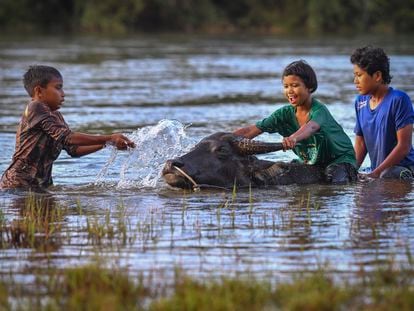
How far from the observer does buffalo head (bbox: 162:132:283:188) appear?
34.3 ft

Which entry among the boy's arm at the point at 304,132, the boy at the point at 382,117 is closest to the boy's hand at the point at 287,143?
the boy's arm at the point at 304,132

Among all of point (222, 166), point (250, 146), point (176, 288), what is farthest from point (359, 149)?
point (176, 288)

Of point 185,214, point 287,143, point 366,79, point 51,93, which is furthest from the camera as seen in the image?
point 366,79

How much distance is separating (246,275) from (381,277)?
868mm

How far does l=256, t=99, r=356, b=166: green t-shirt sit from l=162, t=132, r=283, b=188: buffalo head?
2.14 feet

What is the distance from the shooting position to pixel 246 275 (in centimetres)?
680

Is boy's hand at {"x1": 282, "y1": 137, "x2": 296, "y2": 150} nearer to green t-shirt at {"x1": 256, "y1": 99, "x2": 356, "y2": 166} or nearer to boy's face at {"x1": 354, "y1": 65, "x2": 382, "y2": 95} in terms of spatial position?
green t-shirt at {"x1": 256, "y1": 99, "x2": 356, "y2": 166}

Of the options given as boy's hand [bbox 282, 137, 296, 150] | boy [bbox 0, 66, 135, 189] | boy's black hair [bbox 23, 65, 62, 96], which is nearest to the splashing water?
boy [bbox 0, 66, 135, 189]

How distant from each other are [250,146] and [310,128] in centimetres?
64

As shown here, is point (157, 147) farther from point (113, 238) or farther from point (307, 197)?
point (113, 238)

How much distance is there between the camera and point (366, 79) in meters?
11.2

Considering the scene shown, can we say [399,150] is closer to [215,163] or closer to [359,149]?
[359,149]

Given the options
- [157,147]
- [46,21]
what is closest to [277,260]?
[157,147]

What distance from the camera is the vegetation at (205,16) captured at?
61156 mm
